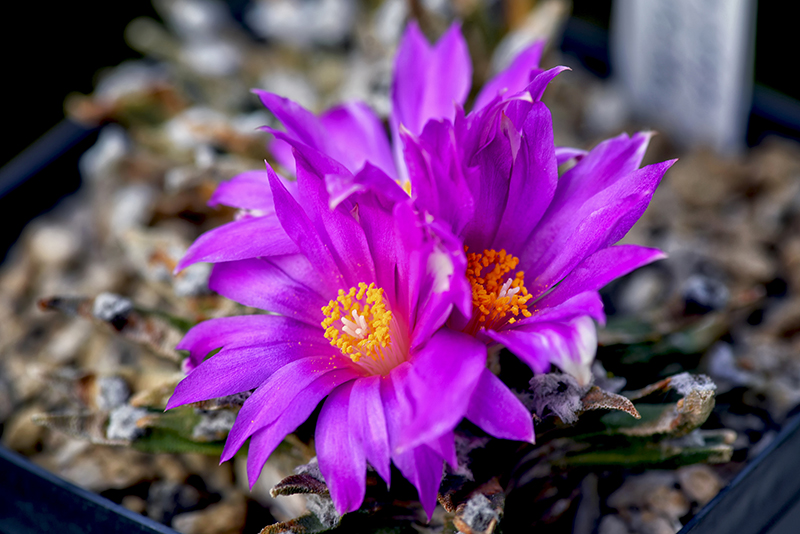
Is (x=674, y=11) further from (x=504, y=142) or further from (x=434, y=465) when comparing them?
(x=434, y=465)

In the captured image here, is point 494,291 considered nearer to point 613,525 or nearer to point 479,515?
point 479,515

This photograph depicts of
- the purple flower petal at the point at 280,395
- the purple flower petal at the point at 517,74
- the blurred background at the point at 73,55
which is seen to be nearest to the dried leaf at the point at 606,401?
the purple flower petal at the point at 280,395

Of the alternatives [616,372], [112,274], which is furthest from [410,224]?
[112,274]

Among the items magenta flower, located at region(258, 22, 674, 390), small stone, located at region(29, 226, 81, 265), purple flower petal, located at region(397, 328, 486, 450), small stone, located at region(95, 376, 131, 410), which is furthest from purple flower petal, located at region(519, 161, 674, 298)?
small stone, located at region(29, 226, 81, 265)

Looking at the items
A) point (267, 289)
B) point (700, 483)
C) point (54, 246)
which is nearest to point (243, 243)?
point (267, 289)

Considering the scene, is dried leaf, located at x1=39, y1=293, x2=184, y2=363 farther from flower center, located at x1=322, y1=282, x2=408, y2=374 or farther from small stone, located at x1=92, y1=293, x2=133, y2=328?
flower center, located at x1=322, y1=282, x2=408, y2=374

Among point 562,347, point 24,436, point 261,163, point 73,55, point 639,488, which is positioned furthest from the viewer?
point 73,55
